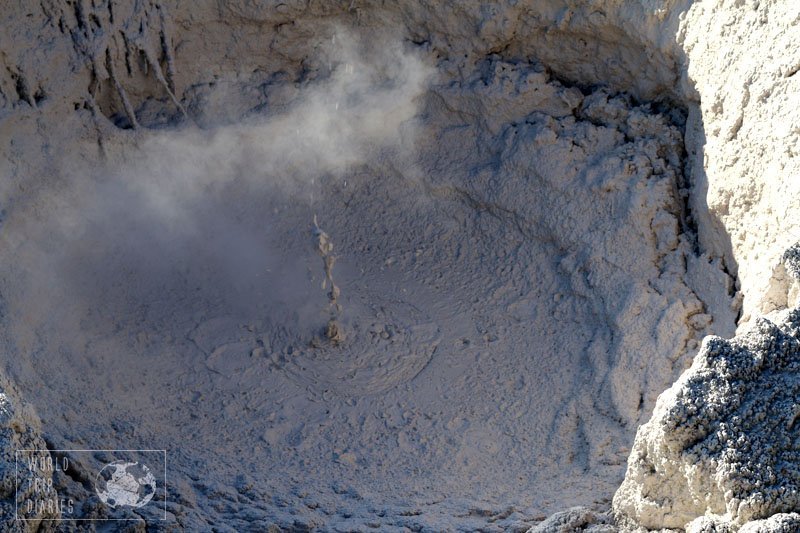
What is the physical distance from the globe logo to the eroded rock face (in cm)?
199

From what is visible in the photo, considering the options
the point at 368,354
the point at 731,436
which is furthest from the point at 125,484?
the point at 731,436

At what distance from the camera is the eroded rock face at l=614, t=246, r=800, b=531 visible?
3049 millimetres

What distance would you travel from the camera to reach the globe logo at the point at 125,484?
4.16 m

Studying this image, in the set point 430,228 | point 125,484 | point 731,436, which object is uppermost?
point 430,228

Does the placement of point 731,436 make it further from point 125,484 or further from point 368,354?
point 368,354

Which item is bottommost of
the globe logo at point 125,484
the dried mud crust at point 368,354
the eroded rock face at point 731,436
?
the eroded rock face at point 731,436

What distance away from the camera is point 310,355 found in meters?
5.61

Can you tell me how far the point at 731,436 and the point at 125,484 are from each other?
2397 mm

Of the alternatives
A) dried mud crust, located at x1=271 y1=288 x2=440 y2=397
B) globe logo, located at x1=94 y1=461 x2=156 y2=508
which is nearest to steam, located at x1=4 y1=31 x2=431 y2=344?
dried mud crust, located at x1=271 y1=288 x2=440 y2=397

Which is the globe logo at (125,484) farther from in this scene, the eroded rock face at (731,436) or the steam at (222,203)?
the eroded rock face at (731,436)

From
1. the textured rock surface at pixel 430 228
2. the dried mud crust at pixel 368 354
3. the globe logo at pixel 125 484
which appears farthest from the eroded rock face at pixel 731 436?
the dried mud crust at pixel 368 354

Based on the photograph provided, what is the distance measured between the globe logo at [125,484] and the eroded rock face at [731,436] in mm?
1988

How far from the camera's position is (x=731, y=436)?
3135mm

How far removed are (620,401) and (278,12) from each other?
9.44ft
